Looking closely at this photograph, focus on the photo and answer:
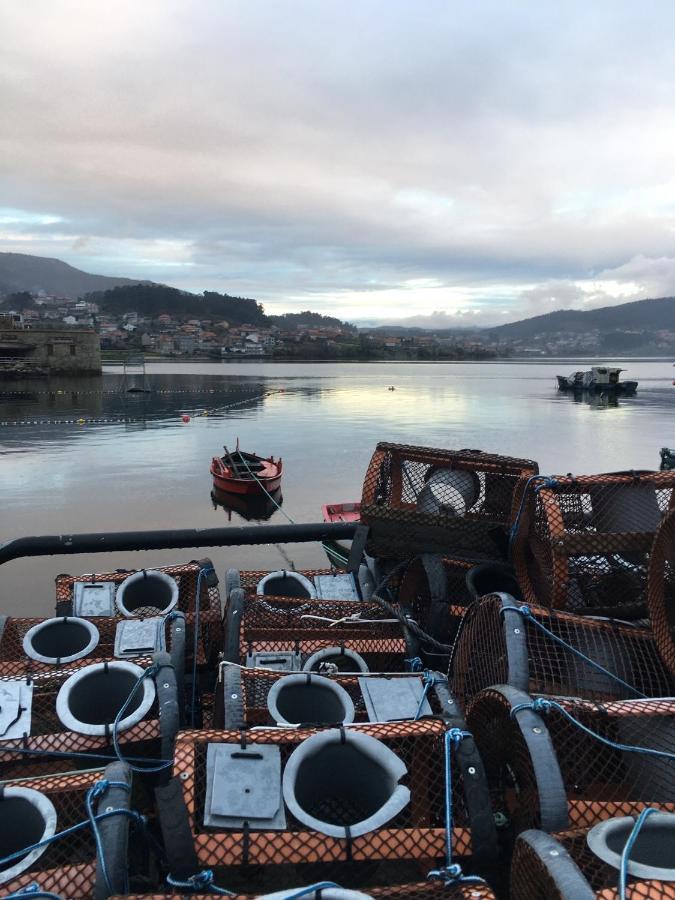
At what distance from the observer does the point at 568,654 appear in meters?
2.98

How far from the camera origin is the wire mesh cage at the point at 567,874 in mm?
1577

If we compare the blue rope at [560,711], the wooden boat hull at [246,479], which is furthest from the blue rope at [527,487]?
the wooden boat hull at [246,479]

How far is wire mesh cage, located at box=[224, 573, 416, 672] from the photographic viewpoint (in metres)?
3.30

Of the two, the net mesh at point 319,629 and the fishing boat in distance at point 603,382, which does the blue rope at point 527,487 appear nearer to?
the net mesh at point 319,629

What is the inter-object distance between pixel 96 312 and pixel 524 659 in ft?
704

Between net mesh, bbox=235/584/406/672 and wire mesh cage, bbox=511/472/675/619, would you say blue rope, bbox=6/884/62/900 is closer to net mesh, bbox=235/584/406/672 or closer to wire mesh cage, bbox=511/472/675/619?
net mesh, bbox=235/584/406/672

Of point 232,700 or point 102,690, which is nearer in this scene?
point 232,700

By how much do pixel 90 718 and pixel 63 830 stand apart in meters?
0.93

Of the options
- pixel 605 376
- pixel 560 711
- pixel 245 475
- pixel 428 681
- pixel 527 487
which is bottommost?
pixel 245 475

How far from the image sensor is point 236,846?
194 cm

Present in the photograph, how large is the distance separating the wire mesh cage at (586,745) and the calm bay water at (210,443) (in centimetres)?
1104

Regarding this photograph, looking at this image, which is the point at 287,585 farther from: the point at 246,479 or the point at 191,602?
the point at 246,479

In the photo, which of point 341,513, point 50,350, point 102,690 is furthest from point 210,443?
point 50,350

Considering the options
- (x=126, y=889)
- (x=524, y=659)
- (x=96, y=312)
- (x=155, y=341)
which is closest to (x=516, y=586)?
(x=524, y=659)
